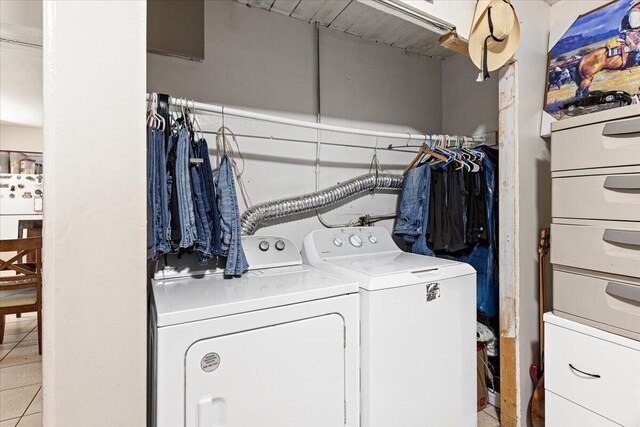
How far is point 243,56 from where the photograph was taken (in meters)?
2.04

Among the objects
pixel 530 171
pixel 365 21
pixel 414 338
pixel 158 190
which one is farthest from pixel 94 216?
pixel 365 21

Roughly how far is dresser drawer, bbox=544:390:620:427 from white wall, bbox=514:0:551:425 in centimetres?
20

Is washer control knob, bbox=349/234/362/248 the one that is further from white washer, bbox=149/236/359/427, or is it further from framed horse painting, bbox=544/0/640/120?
framed horse painting, bbox=544/0/640/120

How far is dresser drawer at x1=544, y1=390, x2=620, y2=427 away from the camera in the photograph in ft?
4.62

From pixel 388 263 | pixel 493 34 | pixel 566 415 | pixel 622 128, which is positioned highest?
pixel 493 34

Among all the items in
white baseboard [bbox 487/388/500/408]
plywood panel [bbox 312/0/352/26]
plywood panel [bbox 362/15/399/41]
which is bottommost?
white baseboard [bbox 487/388/500/408]

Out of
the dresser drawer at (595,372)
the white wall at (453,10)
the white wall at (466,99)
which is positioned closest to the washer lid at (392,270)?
the dresser drawer at (595,372)

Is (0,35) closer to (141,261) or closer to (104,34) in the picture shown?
(104,34)

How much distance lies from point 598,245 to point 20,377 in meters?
3.50

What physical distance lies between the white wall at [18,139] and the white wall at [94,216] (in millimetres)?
3419

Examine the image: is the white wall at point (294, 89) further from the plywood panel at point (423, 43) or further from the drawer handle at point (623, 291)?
the drawer handle at point (623, 291)

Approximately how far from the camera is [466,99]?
8.75 feet

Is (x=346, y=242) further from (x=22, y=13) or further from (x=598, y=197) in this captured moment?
(x=22, y=13)

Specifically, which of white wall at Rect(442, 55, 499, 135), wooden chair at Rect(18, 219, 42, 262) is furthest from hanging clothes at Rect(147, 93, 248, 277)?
wooden chair at Rect(18, 219, 42, 262)
